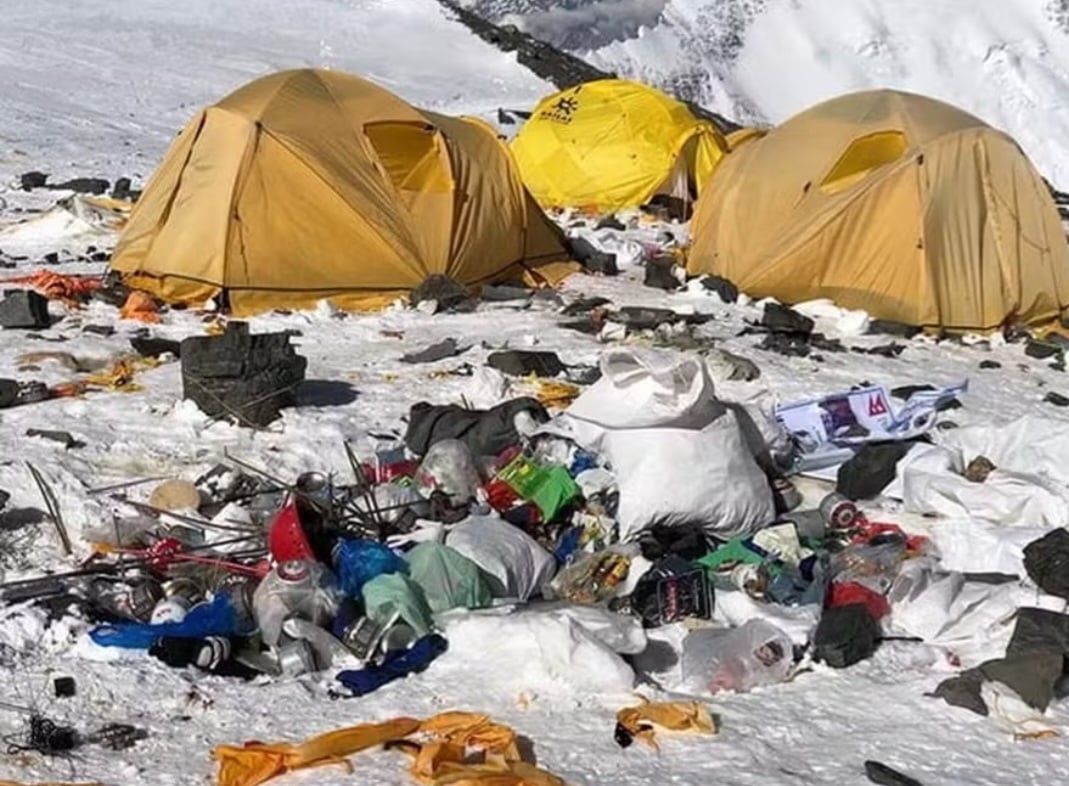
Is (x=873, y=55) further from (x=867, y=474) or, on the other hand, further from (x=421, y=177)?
(x=867, y=474)

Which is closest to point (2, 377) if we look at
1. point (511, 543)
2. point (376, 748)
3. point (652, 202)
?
point (511, 543)

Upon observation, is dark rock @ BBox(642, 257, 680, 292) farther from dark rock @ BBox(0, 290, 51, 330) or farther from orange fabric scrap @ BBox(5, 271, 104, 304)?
dark rock @ BBox(0, 290, 51, 330)

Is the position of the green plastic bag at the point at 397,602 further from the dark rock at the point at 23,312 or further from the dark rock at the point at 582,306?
the dark rock at the point at 582,306

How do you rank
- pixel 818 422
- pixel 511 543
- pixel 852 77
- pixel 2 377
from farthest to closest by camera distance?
pixel 852 77 < pixel 2 377 < pixel 818 422 < pixel 511 543

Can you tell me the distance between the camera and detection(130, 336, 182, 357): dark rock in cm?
896

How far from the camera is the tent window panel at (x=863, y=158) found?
1114 cm

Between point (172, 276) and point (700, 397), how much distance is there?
5.18m

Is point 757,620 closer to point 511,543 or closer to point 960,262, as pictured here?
point 511,543

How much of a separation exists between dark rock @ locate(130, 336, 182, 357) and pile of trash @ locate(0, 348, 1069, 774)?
2.28 meters

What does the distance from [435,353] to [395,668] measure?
4.28m

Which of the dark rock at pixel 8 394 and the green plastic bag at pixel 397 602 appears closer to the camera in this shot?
the green plastic bag at pixel 397 602

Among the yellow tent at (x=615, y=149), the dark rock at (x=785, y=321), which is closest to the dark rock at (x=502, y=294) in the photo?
the dark rock at (x=785, y=321)

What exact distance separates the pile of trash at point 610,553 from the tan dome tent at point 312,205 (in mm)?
3301

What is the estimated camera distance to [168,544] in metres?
5.94
